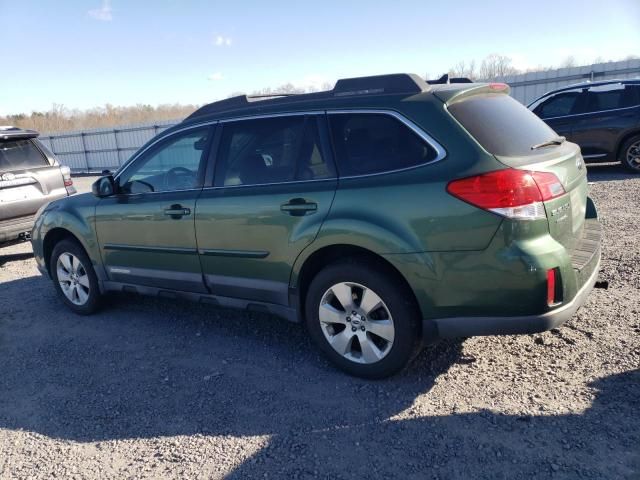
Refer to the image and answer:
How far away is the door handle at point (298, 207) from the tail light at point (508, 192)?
950mm

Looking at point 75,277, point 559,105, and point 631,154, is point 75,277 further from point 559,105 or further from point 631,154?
point 631,154

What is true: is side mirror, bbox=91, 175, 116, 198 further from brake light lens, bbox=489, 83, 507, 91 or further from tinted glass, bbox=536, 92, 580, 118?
tinted glass, bbox=536, 92, 580, 118

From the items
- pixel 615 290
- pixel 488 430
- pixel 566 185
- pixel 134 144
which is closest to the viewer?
pixel 488 430

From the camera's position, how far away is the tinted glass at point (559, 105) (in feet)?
33.4

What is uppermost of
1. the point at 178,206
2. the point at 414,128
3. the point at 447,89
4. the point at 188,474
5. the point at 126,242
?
the point at 447,89

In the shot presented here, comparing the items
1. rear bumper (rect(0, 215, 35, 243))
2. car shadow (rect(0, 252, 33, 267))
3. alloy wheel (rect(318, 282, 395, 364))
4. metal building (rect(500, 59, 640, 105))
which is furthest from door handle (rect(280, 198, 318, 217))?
metal building (rect(500, 59, 640, 105))

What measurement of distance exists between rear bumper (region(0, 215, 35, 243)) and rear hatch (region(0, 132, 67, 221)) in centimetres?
5

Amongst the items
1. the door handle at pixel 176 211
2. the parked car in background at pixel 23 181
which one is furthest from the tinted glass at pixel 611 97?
the parked car in background at pixel 23 181

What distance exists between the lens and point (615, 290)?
439cm

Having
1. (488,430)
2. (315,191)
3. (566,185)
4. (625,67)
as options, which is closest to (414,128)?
(315,191)

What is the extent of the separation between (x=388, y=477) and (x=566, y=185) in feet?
6.41

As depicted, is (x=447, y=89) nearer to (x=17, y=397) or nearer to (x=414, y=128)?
(x=414, y=128)

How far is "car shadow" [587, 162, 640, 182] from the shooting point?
9516 mm

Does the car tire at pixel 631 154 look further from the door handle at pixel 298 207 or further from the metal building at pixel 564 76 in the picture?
the door handle at pixel 298 207
